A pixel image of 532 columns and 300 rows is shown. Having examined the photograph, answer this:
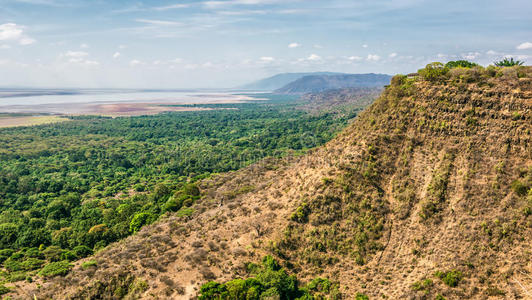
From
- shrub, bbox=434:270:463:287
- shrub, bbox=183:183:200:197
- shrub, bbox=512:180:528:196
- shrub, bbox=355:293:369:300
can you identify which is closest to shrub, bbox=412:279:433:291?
shrub, bbox=434:270:463:287

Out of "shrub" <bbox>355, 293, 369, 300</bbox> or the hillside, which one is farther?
the hillside

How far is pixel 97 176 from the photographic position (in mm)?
100188

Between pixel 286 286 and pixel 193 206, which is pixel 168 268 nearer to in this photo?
pixel 286 286

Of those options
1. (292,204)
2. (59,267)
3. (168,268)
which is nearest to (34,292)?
(59,267)

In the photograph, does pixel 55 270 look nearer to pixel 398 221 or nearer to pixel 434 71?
pixel 398 221

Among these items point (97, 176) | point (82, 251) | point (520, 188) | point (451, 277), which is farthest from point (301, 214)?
point (97, 176)

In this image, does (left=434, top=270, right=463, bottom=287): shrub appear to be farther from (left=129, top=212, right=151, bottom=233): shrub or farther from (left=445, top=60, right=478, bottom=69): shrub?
(left=129, top=212, right=151, bottom=233): shrub

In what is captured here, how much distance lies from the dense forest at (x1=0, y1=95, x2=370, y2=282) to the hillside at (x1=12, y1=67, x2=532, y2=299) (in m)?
11.7

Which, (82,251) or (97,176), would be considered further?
(97,176)

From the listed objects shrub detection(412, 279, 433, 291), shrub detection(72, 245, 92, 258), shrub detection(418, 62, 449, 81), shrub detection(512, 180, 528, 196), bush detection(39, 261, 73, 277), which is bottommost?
shrub detection(72, 245, 92, 258)

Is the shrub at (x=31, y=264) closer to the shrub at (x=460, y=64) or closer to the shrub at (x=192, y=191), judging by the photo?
the shrub at (x=192, y=191)

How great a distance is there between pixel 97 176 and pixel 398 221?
96.4 metres

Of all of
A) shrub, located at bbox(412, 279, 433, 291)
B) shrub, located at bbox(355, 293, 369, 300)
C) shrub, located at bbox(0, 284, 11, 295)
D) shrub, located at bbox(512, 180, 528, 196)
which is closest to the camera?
shrub, located at bbox(412, 279, 433, 291)

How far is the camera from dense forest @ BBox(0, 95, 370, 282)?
166ft
